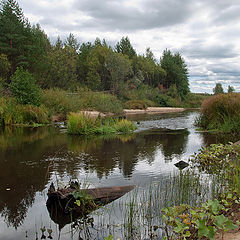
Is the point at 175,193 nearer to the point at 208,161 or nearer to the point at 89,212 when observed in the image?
the point at 89,212

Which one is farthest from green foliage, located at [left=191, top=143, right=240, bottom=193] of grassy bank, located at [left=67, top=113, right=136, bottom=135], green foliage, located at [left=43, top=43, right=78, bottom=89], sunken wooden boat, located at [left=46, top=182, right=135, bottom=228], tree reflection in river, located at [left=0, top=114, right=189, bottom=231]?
green foliage, located at [left=43, top=43, right=78, bottom=89]

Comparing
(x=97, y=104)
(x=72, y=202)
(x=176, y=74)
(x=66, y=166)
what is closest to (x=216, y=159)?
(x=66, y=166)

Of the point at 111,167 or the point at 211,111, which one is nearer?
the point at 111,167

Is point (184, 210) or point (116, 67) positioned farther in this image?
point (116, 67)

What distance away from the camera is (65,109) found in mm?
21219

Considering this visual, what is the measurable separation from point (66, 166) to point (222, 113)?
904 centimetres

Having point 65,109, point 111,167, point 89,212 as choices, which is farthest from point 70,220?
point 65,109

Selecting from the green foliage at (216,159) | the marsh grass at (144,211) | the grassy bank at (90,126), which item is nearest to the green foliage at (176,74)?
the grassy bank at (90,126)

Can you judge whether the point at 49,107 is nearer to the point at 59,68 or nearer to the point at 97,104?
the point at 97,104

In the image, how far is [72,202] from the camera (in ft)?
14.6

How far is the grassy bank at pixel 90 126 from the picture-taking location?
13.2m

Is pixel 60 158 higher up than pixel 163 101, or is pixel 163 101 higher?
pixel 163 101

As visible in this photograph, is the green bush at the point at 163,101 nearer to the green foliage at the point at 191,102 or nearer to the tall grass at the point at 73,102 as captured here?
the green foliage at the point at 191,102

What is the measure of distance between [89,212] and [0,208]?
1.47 metres
